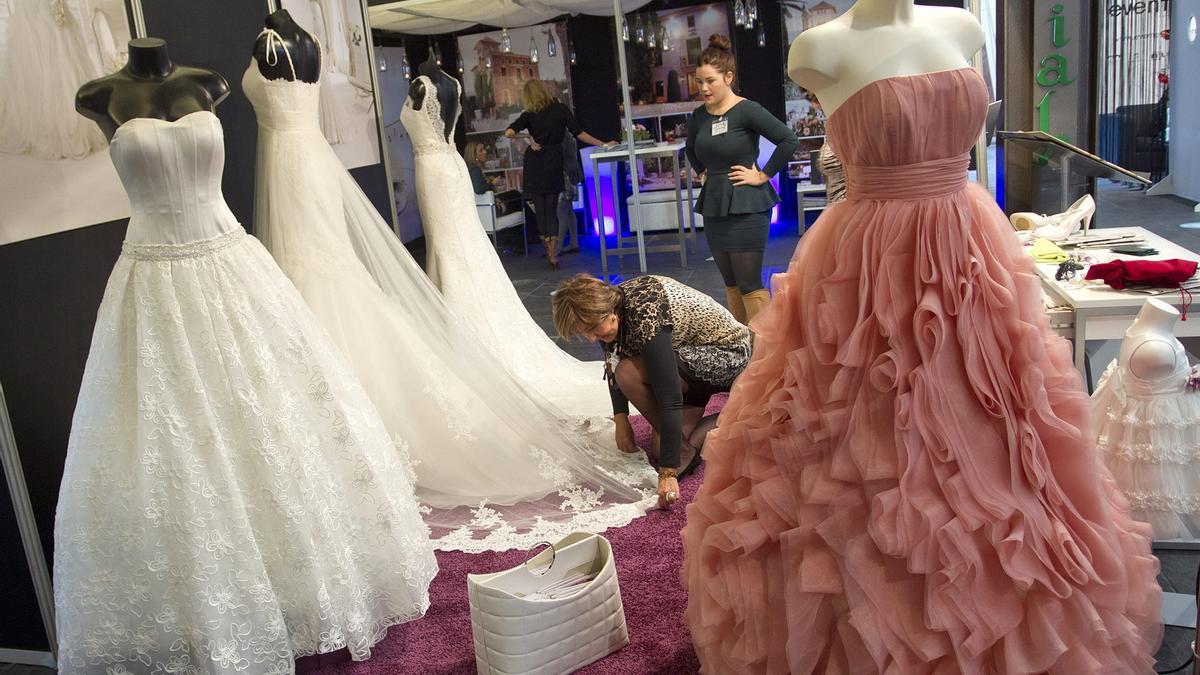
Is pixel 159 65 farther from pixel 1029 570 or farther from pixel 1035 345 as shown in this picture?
pixel 1029 570

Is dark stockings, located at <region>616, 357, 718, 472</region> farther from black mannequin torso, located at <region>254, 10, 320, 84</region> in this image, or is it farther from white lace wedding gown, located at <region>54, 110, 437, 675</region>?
black mannequin torso, located at <region>254, 10, 320, 84</region>

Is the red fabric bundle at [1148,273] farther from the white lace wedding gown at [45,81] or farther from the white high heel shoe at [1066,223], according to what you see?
the white lace wedding gown at [45,81]

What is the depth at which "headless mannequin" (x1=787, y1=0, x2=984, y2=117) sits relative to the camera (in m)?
1.97

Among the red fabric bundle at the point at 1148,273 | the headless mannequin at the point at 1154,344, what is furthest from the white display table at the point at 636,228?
the headless mannequin at the point at 1154,344

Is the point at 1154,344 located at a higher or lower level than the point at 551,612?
higher

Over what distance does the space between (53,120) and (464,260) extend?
218 cm

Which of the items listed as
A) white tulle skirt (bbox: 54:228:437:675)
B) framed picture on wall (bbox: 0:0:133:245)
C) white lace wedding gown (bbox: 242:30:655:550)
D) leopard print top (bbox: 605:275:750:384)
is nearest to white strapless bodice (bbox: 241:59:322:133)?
white lace wedding gown (bbox: 242:30:655:550)

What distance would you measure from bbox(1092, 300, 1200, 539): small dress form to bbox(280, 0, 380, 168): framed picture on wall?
367 cm

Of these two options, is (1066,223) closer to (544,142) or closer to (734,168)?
(734,168)

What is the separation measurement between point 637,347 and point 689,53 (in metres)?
2.34

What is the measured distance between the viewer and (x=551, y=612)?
7.80 feet

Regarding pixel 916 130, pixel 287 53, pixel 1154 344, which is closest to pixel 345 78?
pixel 287 53

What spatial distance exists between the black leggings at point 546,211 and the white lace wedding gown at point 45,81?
2762 mm

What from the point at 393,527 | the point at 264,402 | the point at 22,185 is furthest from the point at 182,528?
the point at 22,185
